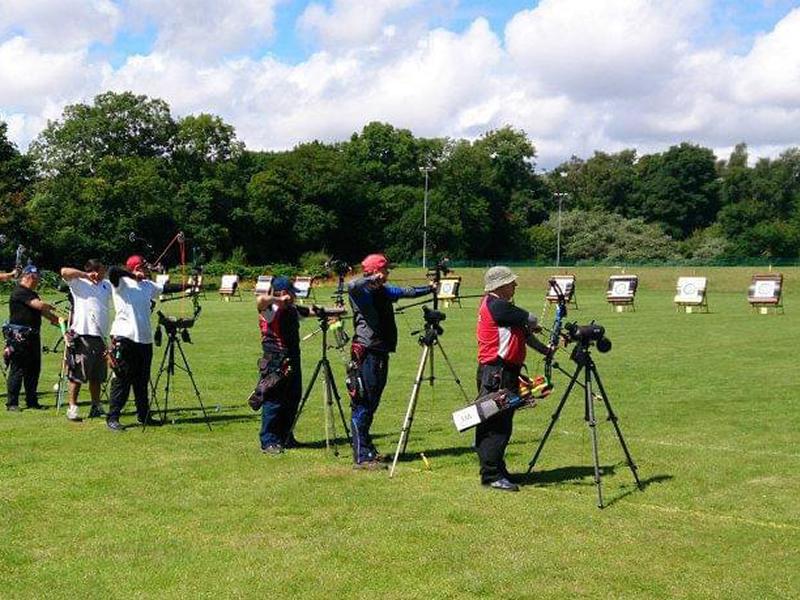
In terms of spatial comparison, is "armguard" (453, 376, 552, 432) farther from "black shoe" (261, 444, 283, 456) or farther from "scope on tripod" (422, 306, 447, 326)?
"black shoe" (261, 444, 283, 456)

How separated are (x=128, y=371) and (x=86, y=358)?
870mm

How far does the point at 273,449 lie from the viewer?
31.8 ft

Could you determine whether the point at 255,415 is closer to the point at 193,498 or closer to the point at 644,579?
the point at 193,498

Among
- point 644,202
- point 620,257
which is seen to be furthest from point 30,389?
point 644,202

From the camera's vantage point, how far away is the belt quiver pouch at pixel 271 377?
9695 mm

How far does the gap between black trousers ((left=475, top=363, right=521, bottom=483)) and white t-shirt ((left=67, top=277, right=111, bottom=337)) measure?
569 cm

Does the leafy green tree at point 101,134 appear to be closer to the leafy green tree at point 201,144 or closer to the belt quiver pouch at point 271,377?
the leafy green tree at point 201,144

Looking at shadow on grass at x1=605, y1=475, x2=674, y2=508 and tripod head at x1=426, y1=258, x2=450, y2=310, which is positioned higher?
tripod head at x1=426, y1=258, x2=450, y2=310

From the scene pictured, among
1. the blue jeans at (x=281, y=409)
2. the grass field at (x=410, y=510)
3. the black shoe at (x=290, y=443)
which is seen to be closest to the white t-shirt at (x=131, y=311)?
the grass field at (x=410, y=510)

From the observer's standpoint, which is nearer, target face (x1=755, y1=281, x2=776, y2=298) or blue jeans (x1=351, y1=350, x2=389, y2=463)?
blue jeans (x1=351, y1=350, x2=389, y2=463)

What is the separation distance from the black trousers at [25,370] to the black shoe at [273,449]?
479 centimetres

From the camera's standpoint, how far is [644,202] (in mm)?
105312

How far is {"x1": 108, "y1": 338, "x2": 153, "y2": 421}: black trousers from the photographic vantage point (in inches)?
432

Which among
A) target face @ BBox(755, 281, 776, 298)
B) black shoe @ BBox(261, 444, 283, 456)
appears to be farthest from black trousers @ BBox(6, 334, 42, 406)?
target face @ BBox(755, 281, 776, 298)
